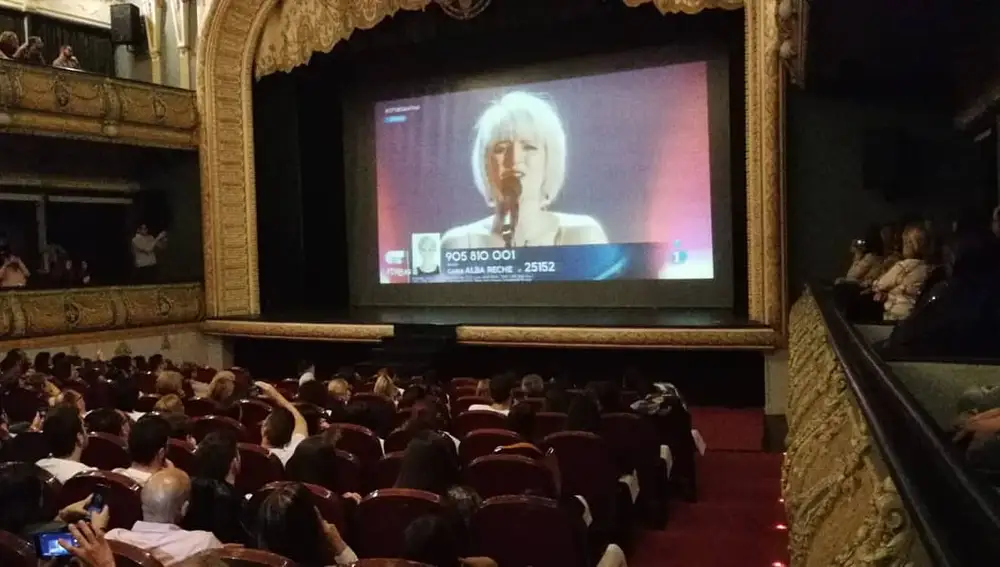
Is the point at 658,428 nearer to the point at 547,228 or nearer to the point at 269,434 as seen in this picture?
the point at 269,434

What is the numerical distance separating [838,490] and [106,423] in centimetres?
373

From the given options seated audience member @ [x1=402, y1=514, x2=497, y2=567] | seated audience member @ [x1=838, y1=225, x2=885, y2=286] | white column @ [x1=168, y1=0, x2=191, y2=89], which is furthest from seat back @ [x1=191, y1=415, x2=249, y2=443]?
white column @ [x1=168, y1=0, x2=191, y2=89]

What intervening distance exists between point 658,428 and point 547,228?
20.4 ft

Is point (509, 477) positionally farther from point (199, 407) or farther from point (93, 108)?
point (93, 108)

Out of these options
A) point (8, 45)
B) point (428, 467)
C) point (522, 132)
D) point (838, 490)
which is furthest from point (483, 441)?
point (8, 45)

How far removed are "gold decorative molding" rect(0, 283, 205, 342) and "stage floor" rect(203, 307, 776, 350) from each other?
0.53 m

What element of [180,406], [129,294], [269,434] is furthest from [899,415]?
[129,294]

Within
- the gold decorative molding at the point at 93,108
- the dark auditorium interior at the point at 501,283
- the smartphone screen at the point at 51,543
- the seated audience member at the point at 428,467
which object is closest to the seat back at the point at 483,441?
the dark auditorium interior at the point at 501,283

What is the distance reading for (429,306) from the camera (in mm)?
12094

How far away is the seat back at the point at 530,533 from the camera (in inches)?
108

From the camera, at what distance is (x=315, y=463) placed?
318 centimetres

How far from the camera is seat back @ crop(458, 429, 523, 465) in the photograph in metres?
3.84

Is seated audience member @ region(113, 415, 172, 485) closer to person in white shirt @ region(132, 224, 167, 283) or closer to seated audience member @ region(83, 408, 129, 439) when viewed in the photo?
seated audience member @ region(83, 408, 129, 439)

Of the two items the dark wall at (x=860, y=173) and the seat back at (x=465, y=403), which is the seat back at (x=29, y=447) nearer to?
the seat back at (x=465, y=403)
